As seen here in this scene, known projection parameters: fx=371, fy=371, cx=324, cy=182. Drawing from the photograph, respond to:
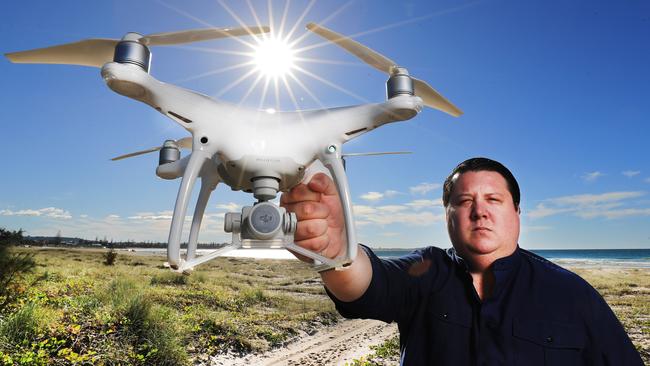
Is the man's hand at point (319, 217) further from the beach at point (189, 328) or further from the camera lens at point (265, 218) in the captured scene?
the beach at point (189, 328)

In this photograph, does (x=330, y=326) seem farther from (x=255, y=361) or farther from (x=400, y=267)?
(x=400, y=267)

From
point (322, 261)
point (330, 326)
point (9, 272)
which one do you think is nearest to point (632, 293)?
point (330, 326)

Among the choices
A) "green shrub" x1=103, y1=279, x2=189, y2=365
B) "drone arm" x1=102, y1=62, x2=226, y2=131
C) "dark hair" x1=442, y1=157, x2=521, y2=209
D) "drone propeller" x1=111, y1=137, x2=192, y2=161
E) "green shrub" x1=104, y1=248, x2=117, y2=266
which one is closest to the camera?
"drone arm" x1=102, y1=62, x2=226, y2=131

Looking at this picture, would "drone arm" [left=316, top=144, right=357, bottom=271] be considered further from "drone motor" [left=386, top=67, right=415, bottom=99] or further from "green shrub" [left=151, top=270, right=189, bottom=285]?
"green shrub" [left=151, top=270, right=189, bottom=285]

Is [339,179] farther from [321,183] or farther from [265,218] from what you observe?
[265,218]

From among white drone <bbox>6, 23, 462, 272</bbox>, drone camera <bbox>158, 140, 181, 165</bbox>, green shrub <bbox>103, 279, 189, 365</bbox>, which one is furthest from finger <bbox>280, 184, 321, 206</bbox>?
green shrub <bbox>103, 279, 189, 365</bbox>

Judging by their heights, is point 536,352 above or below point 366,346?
above

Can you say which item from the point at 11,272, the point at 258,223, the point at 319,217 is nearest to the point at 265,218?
the point at 258,223

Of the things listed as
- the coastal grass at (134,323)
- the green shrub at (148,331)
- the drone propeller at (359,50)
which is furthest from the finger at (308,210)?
the green shrub at (148,331)

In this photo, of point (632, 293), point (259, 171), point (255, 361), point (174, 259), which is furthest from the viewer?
point (632, 293)
